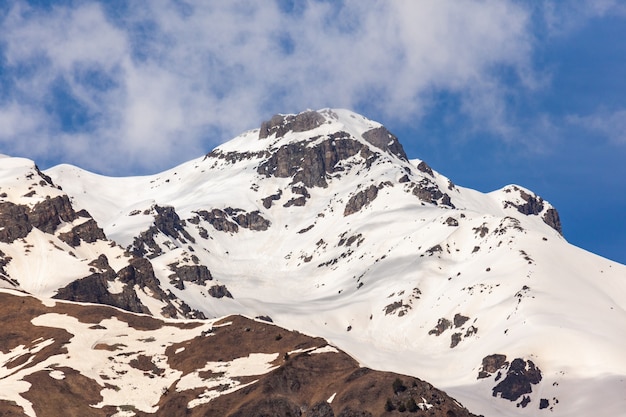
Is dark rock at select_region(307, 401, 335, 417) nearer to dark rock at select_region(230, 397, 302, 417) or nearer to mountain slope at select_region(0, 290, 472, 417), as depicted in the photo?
mountain slope at select_region(0, 290, 472, 417)

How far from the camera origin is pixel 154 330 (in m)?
157

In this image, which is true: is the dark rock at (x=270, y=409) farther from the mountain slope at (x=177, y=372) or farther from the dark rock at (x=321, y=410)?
the dark rock at (x=321, y=410)

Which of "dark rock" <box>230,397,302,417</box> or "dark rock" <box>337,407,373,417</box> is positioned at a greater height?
"dark rock" <box>337,407,373,417</box>

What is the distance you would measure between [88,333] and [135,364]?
1648 centimetres

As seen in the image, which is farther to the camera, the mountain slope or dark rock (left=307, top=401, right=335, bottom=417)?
the mountain slope

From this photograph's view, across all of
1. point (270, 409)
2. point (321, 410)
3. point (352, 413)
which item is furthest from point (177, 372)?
point (352, 413)

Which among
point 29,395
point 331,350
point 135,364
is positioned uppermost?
point 331,350

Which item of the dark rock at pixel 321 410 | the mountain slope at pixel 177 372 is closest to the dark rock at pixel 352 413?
the mountain slope at pixel 177 372

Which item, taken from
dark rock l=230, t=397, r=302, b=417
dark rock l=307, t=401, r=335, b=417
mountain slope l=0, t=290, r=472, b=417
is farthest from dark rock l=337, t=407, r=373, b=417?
dark rock l=230, t=397, r=302, b=417

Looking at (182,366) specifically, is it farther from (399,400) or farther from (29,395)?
(399,400)

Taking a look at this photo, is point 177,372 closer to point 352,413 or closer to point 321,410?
point 321,410

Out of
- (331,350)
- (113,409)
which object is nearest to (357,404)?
(331,350)

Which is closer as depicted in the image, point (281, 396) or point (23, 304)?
point (281, 396)

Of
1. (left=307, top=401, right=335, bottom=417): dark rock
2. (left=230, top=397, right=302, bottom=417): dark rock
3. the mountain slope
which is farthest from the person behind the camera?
the mountain slope
